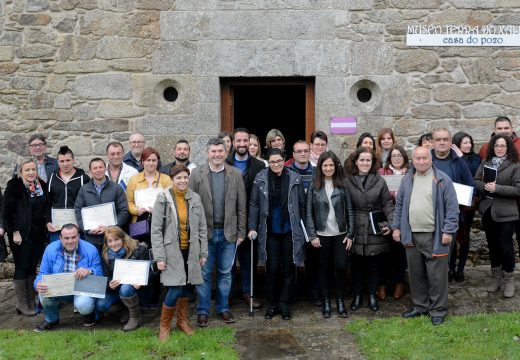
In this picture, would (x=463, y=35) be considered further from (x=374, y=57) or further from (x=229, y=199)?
(x=229, y=199)

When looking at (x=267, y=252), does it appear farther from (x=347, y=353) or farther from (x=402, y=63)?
(x=402, y=63)

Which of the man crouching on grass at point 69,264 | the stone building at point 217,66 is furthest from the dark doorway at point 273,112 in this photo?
the man crouching on grass at point 69,264

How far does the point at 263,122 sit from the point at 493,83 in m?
5.81

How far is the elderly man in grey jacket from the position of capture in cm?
490

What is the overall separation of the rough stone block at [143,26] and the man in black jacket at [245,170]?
2.30m

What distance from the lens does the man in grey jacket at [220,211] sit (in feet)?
16.6

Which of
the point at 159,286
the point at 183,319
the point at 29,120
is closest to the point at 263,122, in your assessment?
the point at 29,120

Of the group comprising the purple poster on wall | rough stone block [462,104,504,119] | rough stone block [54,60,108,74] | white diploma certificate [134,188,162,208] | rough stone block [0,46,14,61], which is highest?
rough stone block [0,46,14,61]

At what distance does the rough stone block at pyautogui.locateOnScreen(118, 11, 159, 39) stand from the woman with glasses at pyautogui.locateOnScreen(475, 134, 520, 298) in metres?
4.30

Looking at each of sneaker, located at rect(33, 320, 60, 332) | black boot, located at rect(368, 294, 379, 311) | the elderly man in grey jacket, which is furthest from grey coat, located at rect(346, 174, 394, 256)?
sneaker, located at rect(33, 320, 60, 332)

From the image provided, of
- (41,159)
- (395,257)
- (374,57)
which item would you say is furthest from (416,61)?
(41,159)

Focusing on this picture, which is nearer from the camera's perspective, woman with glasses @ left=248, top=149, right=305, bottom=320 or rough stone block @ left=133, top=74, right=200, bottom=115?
woman with glasses @ left=248, top=149, right=305, bottom=320

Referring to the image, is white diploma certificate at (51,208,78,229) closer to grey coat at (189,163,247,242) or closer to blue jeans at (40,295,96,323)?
blue jeans at (40,295,96,323)

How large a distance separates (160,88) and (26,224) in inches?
100.0
